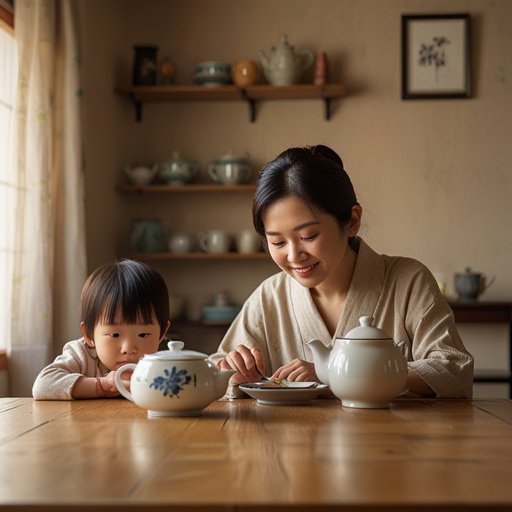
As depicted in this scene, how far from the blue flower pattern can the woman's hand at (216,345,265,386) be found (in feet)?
1.13

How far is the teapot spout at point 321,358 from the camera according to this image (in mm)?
1555

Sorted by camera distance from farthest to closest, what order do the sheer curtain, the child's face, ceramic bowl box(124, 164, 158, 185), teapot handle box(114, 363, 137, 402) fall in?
ceramic bowl box(124, 164, 158, 185) < the sheer curtain < the child's face < teapot handle box(114, 363, 137, 402)

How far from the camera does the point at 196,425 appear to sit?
51.1 inches

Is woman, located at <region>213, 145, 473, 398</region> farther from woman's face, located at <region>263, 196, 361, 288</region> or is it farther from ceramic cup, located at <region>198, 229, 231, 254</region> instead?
ceramic cup, located at <region>198, 229, 231, 254</region>

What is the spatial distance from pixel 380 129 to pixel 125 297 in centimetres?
318

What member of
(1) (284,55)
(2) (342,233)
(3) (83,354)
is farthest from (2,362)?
(1) (284,55)

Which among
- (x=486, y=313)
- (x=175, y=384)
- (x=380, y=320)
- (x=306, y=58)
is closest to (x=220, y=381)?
(x=175, y=384)

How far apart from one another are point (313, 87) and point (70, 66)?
132cm

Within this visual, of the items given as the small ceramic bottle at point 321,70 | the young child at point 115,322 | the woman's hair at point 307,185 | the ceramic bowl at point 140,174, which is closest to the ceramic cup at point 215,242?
the ceramic bowl at point 140,174

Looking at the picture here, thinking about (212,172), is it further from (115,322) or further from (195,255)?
(115,322)

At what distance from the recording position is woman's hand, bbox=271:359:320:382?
5.45 ft

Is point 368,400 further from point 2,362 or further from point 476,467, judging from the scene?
point 2,362

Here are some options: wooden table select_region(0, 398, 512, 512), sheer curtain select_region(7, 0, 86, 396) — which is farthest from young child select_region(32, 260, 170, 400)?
sheer curtain select_region(7, 0, 86, 396)

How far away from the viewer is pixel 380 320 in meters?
1.98
